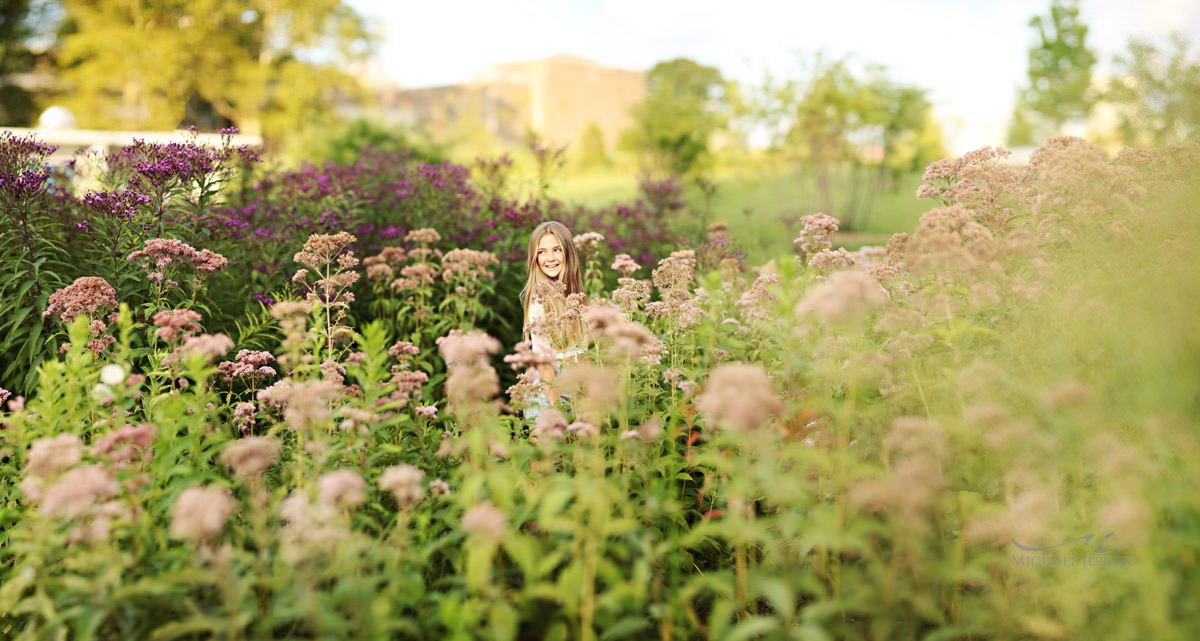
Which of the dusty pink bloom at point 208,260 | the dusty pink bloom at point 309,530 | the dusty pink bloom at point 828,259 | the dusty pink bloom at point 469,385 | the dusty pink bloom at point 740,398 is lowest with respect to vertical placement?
the dusty pink bloom at point 309,530

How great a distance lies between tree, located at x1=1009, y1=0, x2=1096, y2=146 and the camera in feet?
88.9

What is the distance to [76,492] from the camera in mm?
2238

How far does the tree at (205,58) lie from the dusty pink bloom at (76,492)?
32.8 metres

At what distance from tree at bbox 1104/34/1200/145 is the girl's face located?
12.5 feet

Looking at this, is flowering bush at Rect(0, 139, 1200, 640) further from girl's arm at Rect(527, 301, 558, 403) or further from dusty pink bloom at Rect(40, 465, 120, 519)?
girl's arm at Rect(527, 301, 558, 403)

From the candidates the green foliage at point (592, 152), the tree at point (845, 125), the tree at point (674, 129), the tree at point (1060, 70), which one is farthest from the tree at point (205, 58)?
the tree at point (1060, 70)

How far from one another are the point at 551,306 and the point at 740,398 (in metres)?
2.49

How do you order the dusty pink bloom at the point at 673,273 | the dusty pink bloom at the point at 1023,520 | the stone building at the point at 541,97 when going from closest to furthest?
the dusty pink bloom at the point at 1023,520 → the dusty pink bloom at the point at 673,273 → the stone building at the point at 541,97

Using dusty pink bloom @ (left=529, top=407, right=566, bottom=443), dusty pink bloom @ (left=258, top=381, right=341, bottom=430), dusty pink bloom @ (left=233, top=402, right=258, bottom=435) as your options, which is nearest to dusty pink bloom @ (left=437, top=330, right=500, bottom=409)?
dusty pink bloom @ (left=529, top=407, right=566, bottom=443)

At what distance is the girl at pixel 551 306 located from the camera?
3.78m

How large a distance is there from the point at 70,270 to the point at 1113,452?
6095 mm

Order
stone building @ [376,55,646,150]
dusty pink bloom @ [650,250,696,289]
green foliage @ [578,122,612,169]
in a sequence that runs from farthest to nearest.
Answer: stone building @ [376,55,646,150] < green foliage @ [578,122,612,169] < dusty pink bloom @ [650,250,696,289]

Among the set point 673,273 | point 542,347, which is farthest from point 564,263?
point 542,347

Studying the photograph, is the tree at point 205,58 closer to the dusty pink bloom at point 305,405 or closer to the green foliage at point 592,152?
the green foliage at point 592,152
